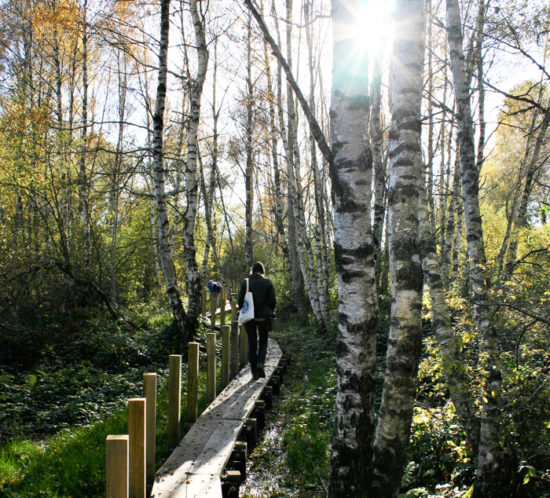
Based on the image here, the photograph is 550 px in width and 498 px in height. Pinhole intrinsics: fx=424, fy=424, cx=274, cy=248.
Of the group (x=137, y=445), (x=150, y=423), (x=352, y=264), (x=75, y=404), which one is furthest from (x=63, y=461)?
(x=352, y=264)

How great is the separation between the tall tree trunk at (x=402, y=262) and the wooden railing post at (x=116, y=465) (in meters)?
1.66

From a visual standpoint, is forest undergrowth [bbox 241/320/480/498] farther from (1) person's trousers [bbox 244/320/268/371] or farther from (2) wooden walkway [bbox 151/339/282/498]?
(1) person's trousers [bbox 244/320/268/371]

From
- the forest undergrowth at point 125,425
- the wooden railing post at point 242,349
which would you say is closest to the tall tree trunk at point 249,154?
the forest undergrowth at point 125,425

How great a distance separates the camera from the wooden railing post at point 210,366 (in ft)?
19.4

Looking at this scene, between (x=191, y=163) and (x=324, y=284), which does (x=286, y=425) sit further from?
(x=324, y=284)

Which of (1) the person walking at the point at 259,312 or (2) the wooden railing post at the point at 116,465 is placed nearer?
(2) the wooden railing post at the point at 116,465

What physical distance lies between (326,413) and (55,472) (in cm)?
381

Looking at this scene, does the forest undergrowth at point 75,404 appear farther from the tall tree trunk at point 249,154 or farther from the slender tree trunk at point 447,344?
the tall tree trunk at point 249,154

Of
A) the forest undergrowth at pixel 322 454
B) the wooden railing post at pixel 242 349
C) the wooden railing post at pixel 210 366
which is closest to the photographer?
the forest undergrowth at pixel 322 454

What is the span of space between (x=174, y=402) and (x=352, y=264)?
272 cm

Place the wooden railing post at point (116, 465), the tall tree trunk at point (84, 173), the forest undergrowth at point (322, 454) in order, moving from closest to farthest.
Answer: the wooden railing post at point (116, 465), the forest undergrowth at point (322, 454), the tall tree trunk at point (84, 173)

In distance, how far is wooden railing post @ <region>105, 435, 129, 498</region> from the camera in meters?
2.58

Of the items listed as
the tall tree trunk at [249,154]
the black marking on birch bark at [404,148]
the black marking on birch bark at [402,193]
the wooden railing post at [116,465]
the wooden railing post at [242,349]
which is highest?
the tall tree trunk at [249,154]

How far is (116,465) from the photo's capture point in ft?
8.50
